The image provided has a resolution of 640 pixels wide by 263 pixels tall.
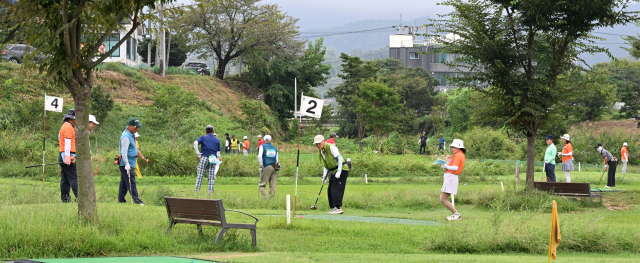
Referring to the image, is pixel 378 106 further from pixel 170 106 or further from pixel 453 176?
pixel 453 176

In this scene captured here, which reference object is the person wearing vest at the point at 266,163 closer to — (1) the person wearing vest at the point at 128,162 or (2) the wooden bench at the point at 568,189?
(1) the person wearing vest at the point at 128,162

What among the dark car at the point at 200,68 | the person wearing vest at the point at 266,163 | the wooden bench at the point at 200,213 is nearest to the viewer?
the wooden bench at the point at 200,213

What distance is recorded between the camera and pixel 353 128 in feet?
240

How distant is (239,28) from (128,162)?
155ft

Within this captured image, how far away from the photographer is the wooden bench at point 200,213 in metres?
8.77

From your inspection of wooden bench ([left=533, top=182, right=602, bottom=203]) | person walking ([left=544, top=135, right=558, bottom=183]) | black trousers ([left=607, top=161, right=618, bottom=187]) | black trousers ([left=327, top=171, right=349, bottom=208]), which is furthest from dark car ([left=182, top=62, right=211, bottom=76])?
black trousers ([left=327, top=171, right=349, bottom=208])

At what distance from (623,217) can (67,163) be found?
42.3 ft

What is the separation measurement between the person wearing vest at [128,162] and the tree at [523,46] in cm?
907

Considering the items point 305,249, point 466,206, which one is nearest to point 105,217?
point 305,249

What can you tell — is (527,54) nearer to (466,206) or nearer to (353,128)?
(466,206)

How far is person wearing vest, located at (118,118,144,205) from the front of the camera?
1338cm

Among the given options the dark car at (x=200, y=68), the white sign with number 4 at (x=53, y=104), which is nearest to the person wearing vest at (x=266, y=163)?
the white sign with number 4 at (x=53, y=104)

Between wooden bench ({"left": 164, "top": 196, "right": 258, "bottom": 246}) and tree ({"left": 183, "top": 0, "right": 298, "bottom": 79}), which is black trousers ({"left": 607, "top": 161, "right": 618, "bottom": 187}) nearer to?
wooden bench ({"left": 164, "top": 196, "right": 258, "bottom": 246})

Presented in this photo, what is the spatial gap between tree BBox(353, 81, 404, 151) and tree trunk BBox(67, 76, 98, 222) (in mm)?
46940
